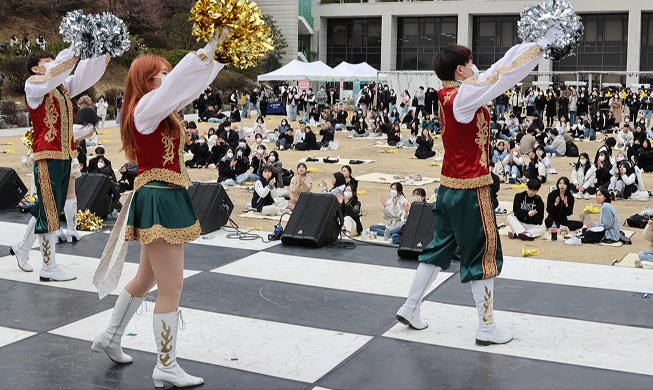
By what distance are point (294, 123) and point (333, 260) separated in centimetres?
2814

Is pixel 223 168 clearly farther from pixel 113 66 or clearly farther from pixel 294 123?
pixel 113 66

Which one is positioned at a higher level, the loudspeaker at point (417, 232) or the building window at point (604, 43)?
the building window at point (604, 43)

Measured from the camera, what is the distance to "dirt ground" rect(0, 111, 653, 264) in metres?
10.9

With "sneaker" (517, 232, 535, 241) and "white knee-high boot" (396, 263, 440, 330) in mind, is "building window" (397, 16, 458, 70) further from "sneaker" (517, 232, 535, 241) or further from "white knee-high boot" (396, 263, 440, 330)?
"white knee-high boot" (396, 263, 440, 330)

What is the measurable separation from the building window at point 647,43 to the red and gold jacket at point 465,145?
54324 millimetres

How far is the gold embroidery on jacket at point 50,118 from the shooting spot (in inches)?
293

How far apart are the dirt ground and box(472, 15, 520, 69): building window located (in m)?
30.5

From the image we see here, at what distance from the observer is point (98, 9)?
2007 inches

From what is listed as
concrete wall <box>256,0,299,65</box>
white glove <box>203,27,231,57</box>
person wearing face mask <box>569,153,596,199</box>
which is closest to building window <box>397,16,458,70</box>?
concrete wall <box>256,0,299,65</box>

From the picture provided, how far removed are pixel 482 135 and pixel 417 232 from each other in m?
3.06

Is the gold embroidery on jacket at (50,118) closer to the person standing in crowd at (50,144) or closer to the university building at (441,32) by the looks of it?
the person standing in crowd at (50,144)

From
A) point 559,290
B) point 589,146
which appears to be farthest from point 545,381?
point 589,146

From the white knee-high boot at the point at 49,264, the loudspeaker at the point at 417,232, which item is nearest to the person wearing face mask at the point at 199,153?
the loudspeaker at the point at 417,232

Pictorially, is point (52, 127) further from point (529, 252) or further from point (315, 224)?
point (529, 252)
